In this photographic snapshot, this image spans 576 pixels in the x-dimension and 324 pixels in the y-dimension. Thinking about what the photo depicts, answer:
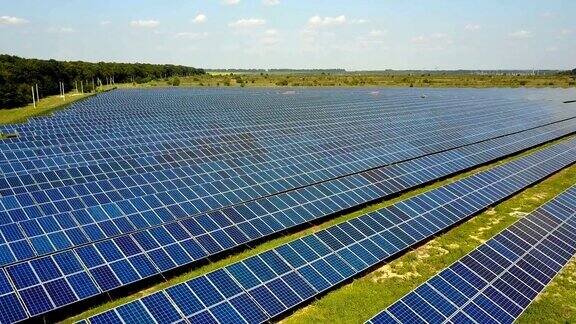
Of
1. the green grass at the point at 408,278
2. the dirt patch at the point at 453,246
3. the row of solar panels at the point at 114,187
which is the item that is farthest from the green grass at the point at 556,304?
the row of solar panels at the point at 114,187

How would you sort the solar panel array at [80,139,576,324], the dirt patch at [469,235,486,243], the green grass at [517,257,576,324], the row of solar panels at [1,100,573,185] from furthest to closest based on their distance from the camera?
the row of solar panels at [1,100,573,185], the dirt patch at [469,235,486,243], the green grass at [517,257,576,324], the solar panel array at [80,139,576,324]

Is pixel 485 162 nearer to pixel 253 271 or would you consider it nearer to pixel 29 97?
pixel 253 271

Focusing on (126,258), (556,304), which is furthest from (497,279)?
(126,258)

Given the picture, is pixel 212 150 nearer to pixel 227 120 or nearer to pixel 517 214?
pixel 227 120

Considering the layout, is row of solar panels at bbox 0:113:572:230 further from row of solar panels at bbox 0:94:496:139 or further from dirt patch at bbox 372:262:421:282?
row of solar panels at bbox 0:94:496:139

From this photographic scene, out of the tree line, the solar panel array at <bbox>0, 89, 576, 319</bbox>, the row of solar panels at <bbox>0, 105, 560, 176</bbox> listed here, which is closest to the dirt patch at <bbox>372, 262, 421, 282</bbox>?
the solar panel array at <bbox>0, 89, 576, 319</bbox>

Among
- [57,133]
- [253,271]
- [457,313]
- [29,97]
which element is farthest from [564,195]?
[29,97]
